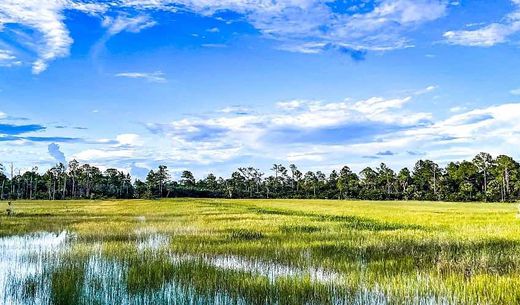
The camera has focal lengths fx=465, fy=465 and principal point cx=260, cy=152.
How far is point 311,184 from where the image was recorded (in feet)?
437

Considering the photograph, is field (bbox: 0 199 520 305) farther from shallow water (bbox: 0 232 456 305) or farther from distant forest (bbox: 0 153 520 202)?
distant forest (bbox: 0 153 520 202)

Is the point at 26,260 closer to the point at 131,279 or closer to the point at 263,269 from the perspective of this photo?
the point at 131,279

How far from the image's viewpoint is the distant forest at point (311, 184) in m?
99.9

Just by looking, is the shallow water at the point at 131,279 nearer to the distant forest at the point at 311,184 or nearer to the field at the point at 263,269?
the field at the point at 263,269

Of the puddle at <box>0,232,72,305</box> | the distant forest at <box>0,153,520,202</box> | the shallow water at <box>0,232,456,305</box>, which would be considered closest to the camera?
the shallow water at <box>0,232,456,305</box>

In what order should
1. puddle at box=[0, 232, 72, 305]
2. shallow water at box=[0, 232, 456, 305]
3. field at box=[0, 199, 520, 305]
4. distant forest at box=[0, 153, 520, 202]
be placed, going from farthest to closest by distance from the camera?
1. distant forest at box=[0, 153, 520, 202]
2. puddle at box=[0, 232, 72, 305]
3. field at box=[0, 199, 520, 305]
4. shallow water at box=[0, 232, 456, 305]

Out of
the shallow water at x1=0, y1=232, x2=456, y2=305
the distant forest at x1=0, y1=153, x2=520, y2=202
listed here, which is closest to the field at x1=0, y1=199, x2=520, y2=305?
the shallow water at x1=0, y1=232, x2=456, y2=305

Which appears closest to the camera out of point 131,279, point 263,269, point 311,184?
Answer: point 131,279

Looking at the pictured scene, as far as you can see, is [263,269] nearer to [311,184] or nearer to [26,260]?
[26,260]

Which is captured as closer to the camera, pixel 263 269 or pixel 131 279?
pixel 131 279

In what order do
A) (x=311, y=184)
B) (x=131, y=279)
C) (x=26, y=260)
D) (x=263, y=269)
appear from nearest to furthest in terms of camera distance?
(x=131, y=279) → (x=263, y=269) → (x=26, y=260) → (x=311, y=184)

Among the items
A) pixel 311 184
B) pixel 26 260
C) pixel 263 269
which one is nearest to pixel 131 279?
pixel 263 269

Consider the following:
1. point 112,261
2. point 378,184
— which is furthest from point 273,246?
point 378,184

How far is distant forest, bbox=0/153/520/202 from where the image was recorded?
9988 cm
